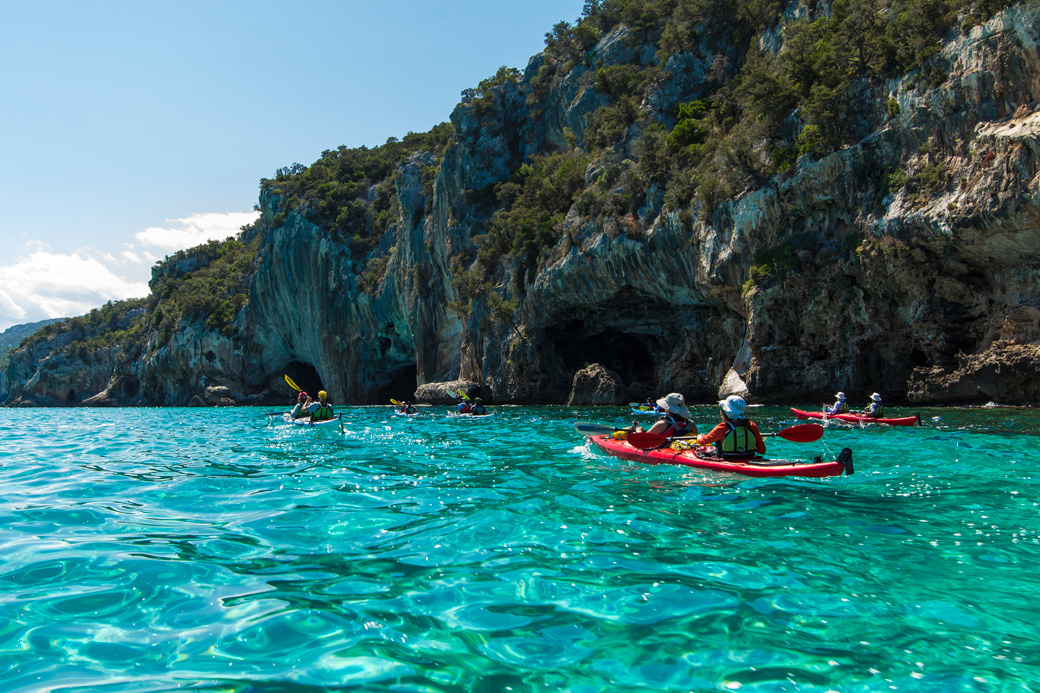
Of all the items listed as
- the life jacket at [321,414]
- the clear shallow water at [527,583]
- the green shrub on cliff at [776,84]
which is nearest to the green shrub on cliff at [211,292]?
the green shrub on cliff at [776,84]

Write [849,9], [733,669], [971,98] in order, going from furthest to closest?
[849,9], [971,98], [733,669]

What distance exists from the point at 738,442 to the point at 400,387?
53.9 meters

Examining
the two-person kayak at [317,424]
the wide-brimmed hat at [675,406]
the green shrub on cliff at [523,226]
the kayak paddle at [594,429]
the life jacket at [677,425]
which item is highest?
the green shrub on cliff at [523,226]

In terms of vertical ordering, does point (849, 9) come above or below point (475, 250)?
above

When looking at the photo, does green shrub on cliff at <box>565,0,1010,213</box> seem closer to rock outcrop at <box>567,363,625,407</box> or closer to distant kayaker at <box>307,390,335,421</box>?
rock outcrop at <box>567,363,625,407</box>

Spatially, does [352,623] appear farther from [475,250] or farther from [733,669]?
[475,250]

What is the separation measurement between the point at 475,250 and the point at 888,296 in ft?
99.1

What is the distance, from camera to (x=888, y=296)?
25.1 meters

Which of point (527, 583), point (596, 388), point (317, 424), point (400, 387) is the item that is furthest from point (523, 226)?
point (527, 583)

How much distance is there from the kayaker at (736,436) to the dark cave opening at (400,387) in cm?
5018

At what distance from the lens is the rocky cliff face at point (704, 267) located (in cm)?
2150

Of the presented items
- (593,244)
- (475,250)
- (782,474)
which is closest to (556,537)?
(782,474)

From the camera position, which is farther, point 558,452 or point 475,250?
point 475,250

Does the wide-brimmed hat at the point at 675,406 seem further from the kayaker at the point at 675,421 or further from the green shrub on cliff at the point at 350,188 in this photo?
the green shrub on cliff at the point at 350,188
